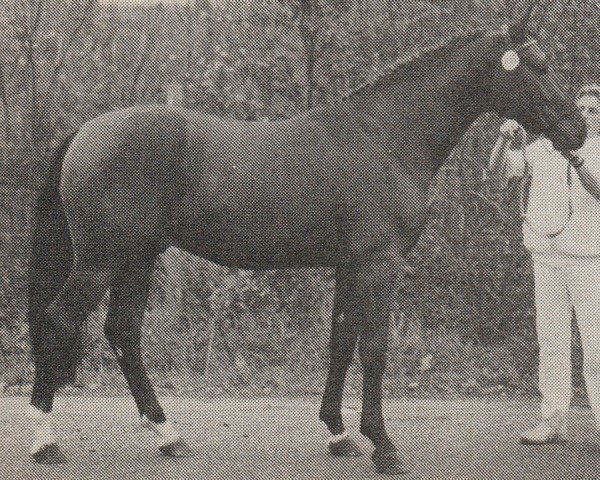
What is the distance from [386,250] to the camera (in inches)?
224

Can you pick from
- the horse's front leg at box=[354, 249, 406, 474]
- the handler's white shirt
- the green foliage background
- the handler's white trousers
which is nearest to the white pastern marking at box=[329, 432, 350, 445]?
the horse's front leg at box=[354, 249, 406, 474]

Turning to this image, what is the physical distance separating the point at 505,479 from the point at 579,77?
4.17m

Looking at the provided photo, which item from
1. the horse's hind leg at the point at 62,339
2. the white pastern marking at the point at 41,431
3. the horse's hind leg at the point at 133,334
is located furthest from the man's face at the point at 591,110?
the white pastern marking at the point at 41,431

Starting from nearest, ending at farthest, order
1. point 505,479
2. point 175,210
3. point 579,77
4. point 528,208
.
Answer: point 505,479 → point 175,210 → point 528,208 → point 579,77

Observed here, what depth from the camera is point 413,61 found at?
5969mm

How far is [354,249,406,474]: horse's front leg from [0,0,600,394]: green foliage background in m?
2.81

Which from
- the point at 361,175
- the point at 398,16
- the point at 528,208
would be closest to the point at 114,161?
the point at 361,175

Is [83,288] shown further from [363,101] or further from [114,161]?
[363,101]

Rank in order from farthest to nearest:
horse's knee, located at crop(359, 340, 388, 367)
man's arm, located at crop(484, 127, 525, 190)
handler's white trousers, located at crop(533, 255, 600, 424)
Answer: man's arm, located at crop(484, 127, 525, 190) < handler's white trousers, located at crop(533, 255, 600, 424) < horse's knee, located at crop(359, 340, 388, 367)

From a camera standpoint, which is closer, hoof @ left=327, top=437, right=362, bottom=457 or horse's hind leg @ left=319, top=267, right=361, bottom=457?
horse's hind leg @ left=319, top=267, right=361, bottom=457

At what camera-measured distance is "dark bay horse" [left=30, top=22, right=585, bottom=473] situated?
570cm

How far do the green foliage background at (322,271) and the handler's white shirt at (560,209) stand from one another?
2231 millimetres

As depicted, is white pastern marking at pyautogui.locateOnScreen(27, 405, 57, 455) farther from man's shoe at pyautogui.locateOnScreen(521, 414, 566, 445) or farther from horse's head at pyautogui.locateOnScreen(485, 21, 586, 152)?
horse's head at pyautogui.locateOnScreen(485, 21, 586, 152)

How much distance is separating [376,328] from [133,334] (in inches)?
55.6
